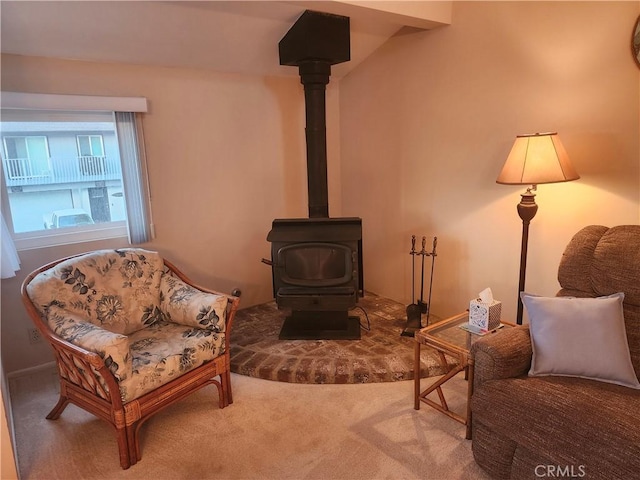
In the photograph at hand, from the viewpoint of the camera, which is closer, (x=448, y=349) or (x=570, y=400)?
(x=570, y=400)

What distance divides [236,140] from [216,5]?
1126 millimetres

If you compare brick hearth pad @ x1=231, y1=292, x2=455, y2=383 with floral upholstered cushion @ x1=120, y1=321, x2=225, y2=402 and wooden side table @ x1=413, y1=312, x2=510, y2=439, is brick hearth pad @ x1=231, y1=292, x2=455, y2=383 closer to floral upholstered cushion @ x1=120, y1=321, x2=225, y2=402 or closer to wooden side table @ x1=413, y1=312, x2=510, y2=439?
wooden side table @ x1=413, y1=312, x2=510, y2=439

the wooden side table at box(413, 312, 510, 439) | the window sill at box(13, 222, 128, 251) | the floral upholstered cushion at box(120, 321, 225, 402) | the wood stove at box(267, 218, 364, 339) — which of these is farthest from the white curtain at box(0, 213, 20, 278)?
the wooden side table at box(413, 312, 510, 439)

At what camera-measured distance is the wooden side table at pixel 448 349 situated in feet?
6.91

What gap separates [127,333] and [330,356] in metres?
1.28

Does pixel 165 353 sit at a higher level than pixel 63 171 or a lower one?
lower

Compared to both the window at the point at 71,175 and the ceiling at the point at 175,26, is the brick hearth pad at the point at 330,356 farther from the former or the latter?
the ceiling at the point at 175,26

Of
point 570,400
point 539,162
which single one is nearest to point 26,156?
point 539,162

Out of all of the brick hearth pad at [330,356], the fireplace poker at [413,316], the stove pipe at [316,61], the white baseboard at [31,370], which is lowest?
the white baseboard at [31,370]

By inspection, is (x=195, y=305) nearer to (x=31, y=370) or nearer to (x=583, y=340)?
(x=31, y=370)

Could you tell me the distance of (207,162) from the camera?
11.3 feet

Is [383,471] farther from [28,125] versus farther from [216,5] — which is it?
[28,125]

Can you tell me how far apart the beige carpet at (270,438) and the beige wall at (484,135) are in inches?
40.8

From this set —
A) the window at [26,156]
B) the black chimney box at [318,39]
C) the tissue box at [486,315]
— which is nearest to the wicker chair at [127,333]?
the window at [26,156]
